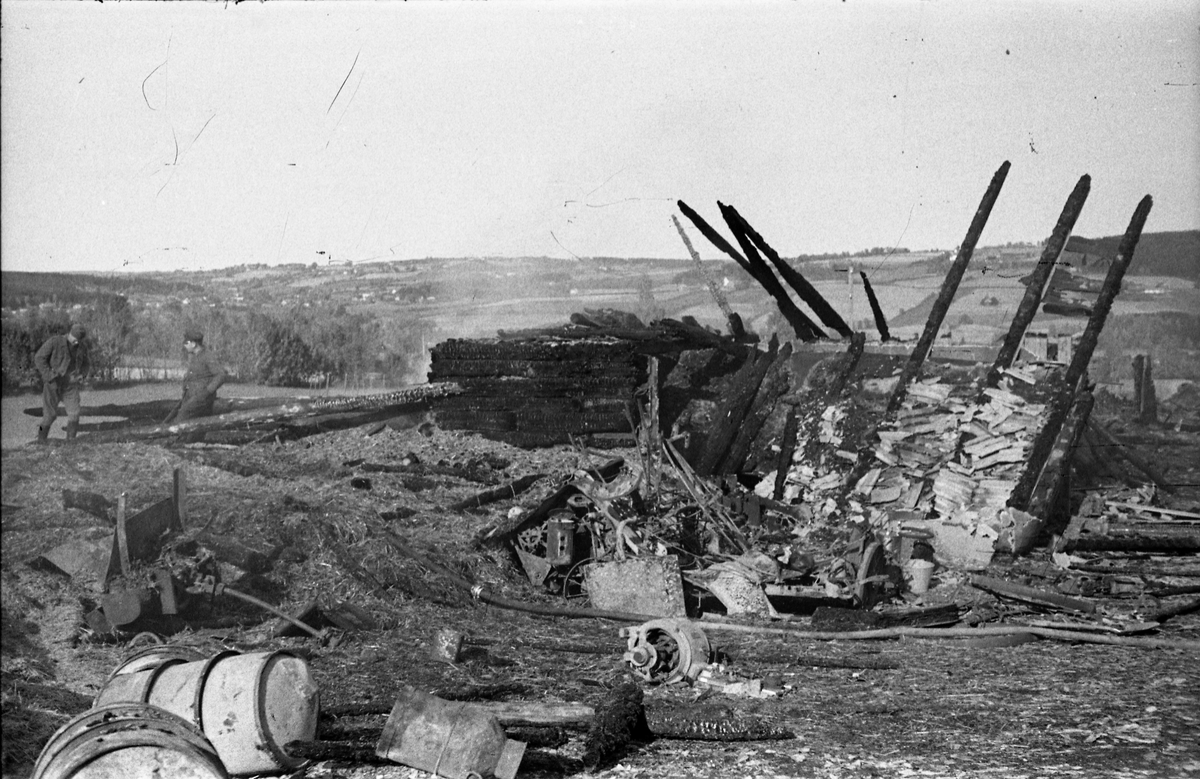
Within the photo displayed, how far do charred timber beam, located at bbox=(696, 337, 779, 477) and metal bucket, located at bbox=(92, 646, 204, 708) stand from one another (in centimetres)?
554

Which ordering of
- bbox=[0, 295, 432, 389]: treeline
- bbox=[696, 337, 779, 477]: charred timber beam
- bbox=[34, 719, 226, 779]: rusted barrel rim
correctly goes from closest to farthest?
1. bbox=[34, 719, 226, 779]: rusted barrel rim
2. bbox=[0, 295, 432, 389]: treeline
3. bbox=[696, 337, 779, 477]: charred timber beam

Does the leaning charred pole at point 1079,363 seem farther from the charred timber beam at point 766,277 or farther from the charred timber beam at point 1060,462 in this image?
the charred timber beam at point 766,277

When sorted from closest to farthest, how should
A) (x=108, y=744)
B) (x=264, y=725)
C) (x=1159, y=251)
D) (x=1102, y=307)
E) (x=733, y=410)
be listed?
(x=108, y=744) < (x=264, y=725) < (x=1159, y=251) < (x=1102, y=307) < (x=733, y=410)

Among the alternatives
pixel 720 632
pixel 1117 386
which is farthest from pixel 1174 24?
pixel 720 632

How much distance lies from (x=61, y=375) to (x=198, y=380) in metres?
1.05

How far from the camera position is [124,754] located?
4.18 metres

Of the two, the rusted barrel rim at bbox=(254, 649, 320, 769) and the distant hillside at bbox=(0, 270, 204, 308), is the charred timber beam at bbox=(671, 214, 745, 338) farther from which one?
the rusted barrel rim at bbox=(254, 649, 320, 769)

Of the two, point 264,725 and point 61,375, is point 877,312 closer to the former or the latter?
point 264,725

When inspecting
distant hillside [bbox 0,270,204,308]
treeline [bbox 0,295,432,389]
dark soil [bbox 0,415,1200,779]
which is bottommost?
dark soil [bbox 0,415,1200,779]

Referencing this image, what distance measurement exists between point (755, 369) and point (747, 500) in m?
1.68

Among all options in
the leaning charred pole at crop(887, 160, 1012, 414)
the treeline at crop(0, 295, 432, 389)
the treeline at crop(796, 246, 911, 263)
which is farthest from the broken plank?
the treeline at crop(0, 295, 432, 389)

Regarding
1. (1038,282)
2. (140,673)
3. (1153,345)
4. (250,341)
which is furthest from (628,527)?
(1153,345)

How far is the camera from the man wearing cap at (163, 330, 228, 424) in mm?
8305

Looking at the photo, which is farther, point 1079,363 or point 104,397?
point 1079,363
